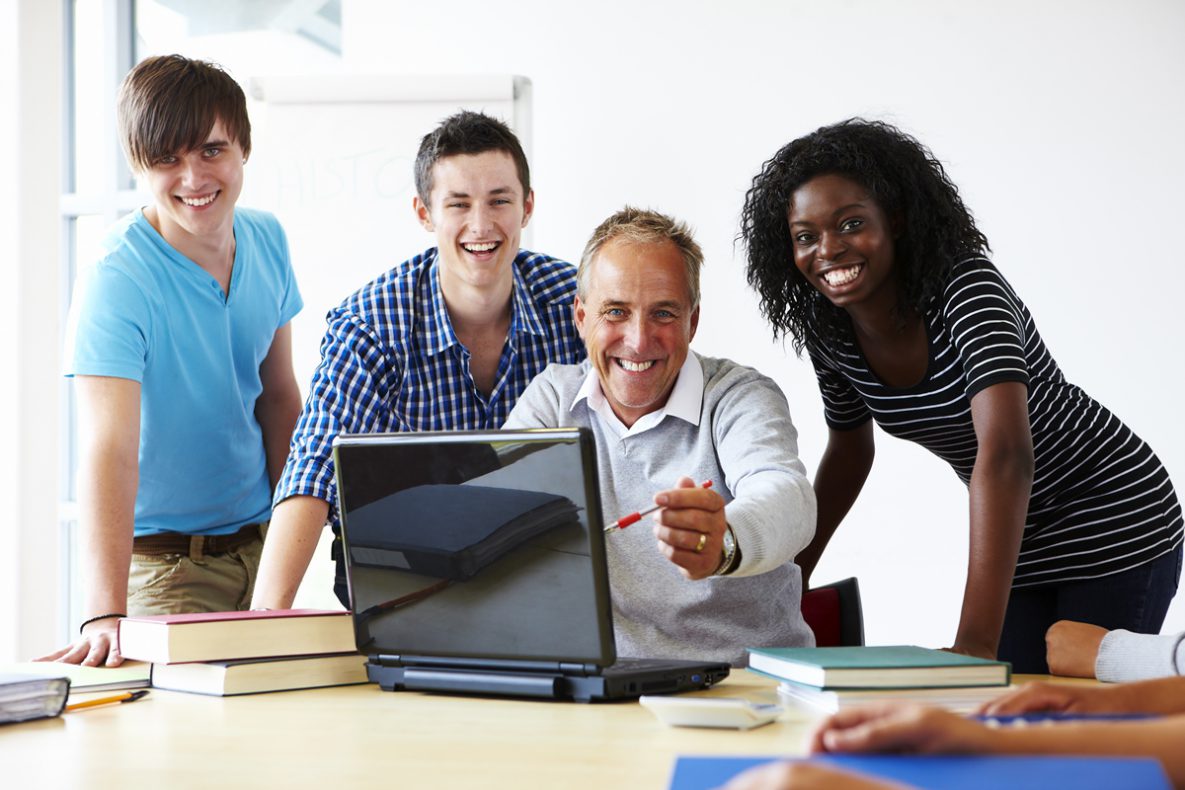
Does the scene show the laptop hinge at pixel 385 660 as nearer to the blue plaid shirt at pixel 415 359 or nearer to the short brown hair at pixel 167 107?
the blue plaid shirt at pixel 415 359

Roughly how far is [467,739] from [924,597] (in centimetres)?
248

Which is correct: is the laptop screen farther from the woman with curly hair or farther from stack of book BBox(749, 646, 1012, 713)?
the woman with curly hair

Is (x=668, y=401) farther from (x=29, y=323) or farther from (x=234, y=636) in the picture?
(x=29, y=323)

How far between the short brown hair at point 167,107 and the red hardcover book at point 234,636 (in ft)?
3.05

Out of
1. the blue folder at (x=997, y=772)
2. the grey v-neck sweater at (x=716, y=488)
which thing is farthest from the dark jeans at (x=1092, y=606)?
the blue folder at (x=997, y=772)

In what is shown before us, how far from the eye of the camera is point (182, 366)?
2.12 metres

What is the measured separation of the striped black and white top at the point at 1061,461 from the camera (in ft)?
5.87

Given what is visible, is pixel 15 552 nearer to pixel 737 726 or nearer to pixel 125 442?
pixel 125 442

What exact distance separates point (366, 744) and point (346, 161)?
252cm

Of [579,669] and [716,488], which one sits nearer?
[579,669]

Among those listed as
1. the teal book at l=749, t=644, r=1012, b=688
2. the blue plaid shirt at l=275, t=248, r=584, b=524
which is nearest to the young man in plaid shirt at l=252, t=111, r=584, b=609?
the blue plaid shirt at l=275, t=248, r=584, b=524

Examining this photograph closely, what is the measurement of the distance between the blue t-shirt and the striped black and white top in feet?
3.60

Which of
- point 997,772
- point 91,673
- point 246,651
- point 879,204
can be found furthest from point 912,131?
point 997,772

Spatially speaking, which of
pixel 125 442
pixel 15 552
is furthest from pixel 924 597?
pixel 15 552
